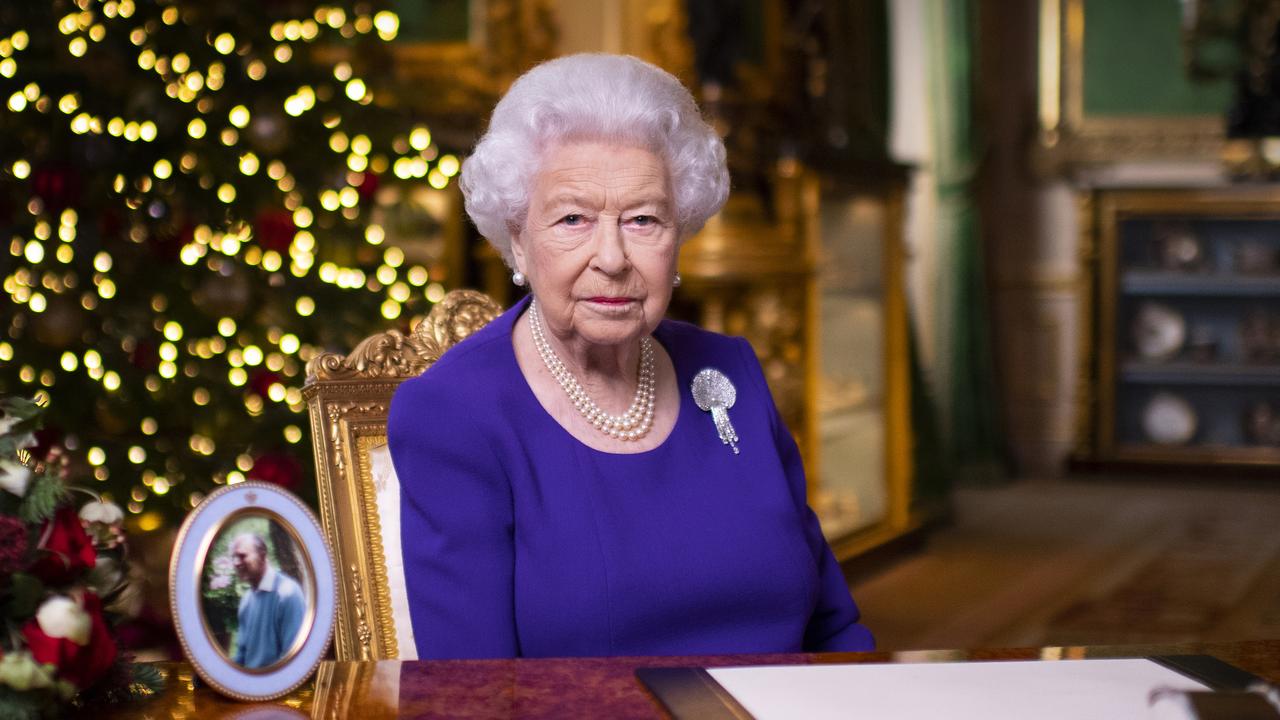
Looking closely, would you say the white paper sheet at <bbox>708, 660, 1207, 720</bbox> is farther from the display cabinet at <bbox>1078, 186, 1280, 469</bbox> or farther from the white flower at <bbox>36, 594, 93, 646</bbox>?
the display cabinet at <bbox>1078, 186, 1280, 469</bbox>

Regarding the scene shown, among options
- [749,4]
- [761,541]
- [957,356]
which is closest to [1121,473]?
[957,356]

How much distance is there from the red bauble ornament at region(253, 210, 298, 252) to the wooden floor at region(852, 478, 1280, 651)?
197 centimetres

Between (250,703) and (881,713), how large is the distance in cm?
51

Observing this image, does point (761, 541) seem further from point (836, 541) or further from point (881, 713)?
point (836, 541)

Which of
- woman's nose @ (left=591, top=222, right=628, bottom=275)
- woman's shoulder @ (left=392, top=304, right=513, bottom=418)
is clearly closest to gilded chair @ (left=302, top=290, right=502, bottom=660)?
woman's shoulder @ (left=392, top=304, right=513, bottom=418)

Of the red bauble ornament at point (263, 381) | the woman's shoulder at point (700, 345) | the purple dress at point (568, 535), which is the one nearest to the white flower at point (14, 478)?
the purple dress at point (568, 535)

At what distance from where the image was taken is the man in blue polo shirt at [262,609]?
1146 millimetres

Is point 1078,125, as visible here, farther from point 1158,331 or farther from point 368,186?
point 368,186

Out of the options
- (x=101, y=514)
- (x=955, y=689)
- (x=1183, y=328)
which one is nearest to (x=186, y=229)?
(x=101, y=514)

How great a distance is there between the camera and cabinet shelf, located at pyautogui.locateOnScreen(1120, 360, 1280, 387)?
7.25 meters

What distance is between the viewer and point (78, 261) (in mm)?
3195

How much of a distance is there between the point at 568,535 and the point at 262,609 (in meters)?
0.47

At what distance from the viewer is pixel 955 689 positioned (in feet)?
3.79

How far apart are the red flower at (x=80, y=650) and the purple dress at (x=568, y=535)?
1.62 feet
